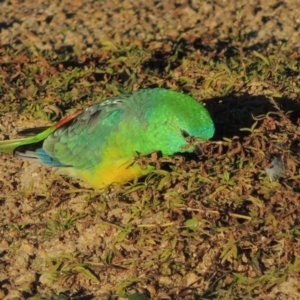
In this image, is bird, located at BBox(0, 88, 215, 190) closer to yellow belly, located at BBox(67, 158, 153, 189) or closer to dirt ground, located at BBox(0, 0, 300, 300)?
yellow belly, located at BBox(67, 158, 153, 189)

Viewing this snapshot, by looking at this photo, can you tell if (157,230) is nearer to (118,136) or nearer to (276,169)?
(118,136)

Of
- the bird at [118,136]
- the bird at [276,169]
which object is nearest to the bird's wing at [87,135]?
the bird at [118,136]

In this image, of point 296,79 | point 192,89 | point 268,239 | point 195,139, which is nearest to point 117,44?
point 192,89

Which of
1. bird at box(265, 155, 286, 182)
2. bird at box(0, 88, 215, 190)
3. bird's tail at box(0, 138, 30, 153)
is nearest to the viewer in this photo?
bird at box(0, 88, 215, 190)

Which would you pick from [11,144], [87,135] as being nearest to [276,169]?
[87,135]

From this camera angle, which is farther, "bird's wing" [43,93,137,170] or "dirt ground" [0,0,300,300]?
"bird's wing" [43,93,137,170]

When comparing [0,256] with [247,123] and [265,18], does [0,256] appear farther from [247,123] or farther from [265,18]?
[265,18]

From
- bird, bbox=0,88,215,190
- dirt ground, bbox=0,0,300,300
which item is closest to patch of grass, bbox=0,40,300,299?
dirt ground, bbox=0,0,300,300
